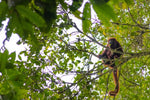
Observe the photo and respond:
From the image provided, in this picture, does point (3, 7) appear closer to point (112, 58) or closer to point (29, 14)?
point (29, 14)

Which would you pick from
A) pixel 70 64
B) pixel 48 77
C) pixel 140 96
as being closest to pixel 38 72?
pixel 48 77

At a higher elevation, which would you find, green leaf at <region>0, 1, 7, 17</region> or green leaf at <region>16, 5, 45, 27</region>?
green leaf at <region>0, 1, 7, 17</region>

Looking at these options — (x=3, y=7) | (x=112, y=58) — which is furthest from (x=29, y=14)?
(x=112, y=58)

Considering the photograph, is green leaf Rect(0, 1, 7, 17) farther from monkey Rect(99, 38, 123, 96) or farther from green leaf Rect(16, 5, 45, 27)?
monkey Rect(99, 38, 123, 96)

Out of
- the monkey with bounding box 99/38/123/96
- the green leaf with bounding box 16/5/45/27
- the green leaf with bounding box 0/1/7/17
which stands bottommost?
the green leaf with bounding box 16/5/45/27

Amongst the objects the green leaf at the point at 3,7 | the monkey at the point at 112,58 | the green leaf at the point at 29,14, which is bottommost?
the green leaf at the point at 29,14

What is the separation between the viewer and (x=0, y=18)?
34.4 inches

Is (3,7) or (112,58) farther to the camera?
(112,58)

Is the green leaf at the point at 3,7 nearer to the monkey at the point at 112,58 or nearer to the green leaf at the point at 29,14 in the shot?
the green leaf at the point at 29,14

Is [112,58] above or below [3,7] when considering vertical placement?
above

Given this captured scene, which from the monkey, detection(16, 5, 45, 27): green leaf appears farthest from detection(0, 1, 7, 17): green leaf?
the monkey

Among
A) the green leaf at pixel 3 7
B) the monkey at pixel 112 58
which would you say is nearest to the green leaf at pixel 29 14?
the green leaf at pixel 3 7

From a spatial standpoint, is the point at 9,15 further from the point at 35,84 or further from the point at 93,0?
the point at 35,84

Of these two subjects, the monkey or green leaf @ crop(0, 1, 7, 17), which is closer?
green leaf @ crop(0, 1, 7, 17)
